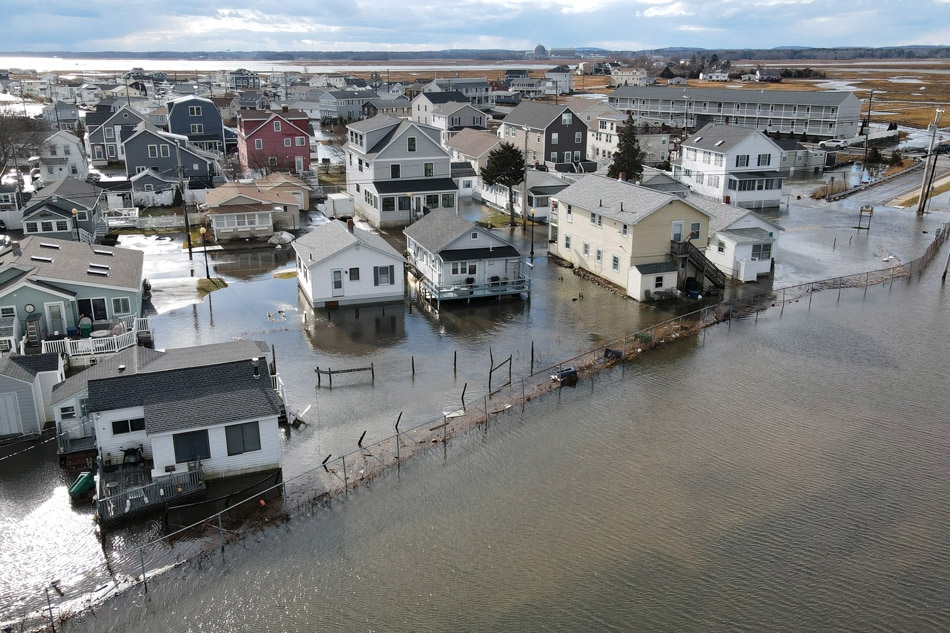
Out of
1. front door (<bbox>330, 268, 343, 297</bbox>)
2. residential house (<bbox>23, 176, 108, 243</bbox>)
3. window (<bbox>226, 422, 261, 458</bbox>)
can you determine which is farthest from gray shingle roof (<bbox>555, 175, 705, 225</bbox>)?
residential house (<bbox>23, 176, 108, 243</bbox>)

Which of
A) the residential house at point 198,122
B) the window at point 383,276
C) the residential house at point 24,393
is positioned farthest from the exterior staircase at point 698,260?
the residential house at point 198,122

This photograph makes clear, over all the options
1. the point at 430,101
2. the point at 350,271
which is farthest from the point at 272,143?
the point at 430,101

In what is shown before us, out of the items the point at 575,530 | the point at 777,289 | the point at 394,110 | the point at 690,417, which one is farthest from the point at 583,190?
the point at 394,110

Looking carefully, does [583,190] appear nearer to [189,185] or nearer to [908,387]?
[908,387]

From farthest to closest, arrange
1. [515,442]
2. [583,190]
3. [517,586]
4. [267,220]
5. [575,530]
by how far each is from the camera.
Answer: [267,220]
[583,190]
[515,442]
[575,530]
[517,586]

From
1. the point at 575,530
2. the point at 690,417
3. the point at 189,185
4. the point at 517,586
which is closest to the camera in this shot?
the point at 517,586

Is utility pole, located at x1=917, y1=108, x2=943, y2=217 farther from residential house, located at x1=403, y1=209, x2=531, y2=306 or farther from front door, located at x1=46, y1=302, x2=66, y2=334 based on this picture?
front door, located at x1=46, y1=302, x2=66, y2=334

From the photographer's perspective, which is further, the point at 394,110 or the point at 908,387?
the point at 394,110
